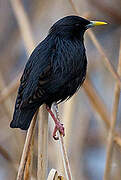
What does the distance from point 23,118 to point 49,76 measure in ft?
0.88

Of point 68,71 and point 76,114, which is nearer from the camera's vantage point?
point 68,71

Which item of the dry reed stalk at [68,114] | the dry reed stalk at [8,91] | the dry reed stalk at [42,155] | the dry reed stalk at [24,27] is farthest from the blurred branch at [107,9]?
the dry reed stalk at [42,155]

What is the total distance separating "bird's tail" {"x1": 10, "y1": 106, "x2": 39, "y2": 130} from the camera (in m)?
2.42

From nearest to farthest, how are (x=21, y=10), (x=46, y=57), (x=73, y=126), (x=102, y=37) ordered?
(x=46, y=57) → (x=21, y=10) → (x=73, y=126) → (x=102, y=37)

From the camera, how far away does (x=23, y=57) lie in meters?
4.47

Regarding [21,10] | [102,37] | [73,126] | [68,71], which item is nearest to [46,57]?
[68,71]

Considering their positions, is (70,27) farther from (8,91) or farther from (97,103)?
(8,91)

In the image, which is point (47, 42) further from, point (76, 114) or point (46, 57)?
point (76, 114)

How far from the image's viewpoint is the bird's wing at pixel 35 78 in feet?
8.02

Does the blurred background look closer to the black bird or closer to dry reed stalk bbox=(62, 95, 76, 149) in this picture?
dry reed stalk bbox=(62, 95, 76, 149)

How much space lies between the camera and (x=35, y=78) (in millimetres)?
2451

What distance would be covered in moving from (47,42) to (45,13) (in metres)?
1.54

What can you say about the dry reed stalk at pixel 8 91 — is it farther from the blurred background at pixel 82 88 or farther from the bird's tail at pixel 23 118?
the bird's tail at pixel 23 118

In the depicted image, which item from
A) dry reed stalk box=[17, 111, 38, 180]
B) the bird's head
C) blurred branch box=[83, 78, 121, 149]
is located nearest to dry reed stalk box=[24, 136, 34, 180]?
dry reed stalk box=[17, 111, 38, 180]
